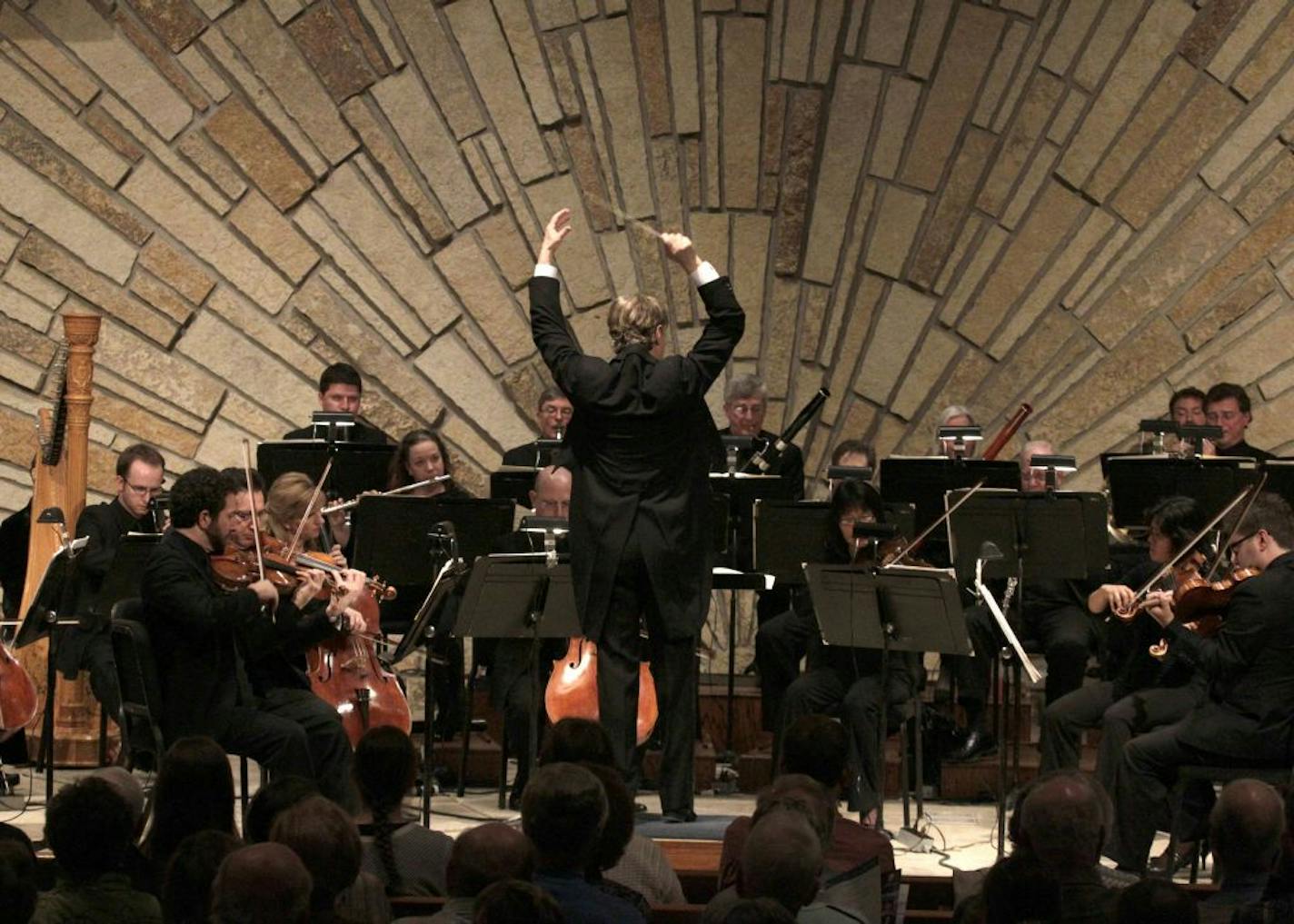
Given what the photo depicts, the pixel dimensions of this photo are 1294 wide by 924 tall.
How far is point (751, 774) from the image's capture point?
6836 millimetres

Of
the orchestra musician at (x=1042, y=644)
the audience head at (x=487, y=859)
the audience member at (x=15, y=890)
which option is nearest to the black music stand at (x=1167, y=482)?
the orchestra musician at (x=1042, y=644)

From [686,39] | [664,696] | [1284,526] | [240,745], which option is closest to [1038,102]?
[686,39]

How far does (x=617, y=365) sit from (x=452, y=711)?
7.24 ft

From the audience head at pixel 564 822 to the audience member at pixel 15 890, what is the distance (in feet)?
2.58

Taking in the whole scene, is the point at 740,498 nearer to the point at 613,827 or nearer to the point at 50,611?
the point at 50,611

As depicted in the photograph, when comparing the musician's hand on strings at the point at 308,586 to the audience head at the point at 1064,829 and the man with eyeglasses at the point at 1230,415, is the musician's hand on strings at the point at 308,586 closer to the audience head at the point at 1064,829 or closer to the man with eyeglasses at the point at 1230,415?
the audience head at the point at 1064,829

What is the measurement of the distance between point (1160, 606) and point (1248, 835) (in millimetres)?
1740

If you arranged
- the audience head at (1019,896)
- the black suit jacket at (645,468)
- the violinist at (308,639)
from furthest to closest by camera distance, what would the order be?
the violinist at (308,639) → the black suit jacket at (645,468) → the audience head at (1019,896)

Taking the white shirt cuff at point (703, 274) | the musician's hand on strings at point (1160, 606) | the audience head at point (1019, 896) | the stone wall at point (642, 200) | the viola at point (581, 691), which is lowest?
the audience head at point (1019, 896)

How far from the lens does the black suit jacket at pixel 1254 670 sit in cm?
544

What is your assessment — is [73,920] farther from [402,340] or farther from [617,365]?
[402,340]

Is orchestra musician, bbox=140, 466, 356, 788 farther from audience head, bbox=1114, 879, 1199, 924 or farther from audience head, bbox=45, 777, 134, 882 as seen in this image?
audience head, bbox=1114, 879, 1199, 924

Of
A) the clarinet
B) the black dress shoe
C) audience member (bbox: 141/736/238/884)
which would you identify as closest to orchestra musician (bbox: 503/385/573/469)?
the clarinet

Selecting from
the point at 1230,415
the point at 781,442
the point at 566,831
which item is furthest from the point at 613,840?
the point at 1230,415
